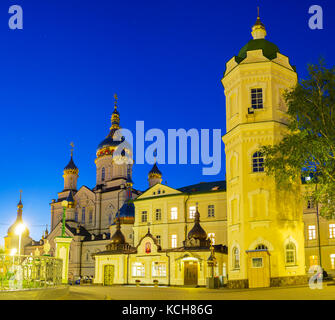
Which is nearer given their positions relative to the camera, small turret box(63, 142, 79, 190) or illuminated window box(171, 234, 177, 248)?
illuminated window box(171, 234, 177, 248)

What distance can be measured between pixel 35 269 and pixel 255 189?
1814 cm

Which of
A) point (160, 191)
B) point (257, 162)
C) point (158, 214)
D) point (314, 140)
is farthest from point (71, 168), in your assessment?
point (314, 140)

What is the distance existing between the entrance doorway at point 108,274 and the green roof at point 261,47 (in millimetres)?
24009

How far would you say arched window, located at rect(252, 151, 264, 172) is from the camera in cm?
3127

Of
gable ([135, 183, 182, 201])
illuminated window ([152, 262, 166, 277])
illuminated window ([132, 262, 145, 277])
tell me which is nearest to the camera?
illuminated window ([152, 262, 166, 277])

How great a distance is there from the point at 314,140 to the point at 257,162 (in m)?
6.51

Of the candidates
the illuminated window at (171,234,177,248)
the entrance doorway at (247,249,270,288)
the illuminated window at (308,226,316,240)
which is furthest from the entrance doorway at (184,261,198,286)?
the illuminated window at (308,226,316,240)

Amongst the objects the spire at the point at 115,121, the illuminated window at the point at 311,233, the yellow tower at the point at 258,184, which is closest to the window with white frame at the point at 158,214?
the illuminated window at the point at 311,233

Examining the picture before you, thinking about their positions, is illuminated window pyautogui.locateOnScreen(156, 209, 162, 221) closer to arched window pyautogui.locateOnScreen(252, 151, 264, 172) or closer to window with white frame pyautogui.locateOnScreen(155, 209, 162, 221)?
window with white frame pyautogui.locateOnScreen(155, 209, 162, 221)

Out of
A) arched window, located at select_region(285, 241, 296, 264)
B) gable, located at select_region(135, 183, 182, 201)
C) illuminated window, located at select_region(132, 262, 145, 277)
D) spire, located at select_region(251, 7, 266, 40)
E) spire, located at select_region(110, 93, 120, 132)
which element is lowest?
illuminated window, located at select_region(132, 262, 145, 277)

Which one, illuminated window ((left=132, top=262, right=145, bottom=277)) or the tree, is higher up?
the tree

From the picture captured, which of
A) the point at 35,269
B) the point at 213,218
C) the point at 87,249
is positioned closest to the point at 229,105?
the point at 213,218

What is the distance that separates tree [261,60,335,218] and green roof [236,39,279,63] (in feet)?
19.7

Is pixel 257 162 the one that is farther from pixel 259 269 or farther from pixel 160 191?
pixel 160 191
